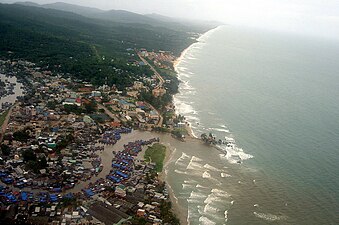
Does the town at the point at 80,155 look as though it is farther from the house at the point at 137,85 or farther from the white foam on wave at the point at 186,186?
the white foam on wave at the point at 186,186

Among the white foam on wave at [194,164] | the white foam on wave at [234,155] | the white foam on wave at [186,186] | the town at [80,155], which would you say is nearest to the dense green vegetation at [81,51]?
the town at [80,155]

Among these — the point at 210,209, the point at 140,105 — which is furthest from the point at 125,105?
the point at 210,209

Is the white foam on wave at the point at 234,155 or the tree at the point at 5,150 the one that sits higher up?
the tree at the point at 5,150

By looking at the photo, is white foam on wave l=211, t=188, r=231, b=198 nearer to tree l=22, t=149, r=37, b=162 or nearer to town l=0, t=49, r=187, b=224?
town l=0, t=49, r=187, b=224

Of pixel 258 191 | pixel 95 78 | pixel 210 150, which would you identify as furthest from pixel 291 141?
pixel 95 78

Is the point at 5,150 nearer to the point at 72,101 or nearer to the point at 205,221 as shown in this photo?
the point at 72,101

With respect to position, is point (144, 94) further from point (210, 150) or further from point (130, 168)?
point (130, 168)

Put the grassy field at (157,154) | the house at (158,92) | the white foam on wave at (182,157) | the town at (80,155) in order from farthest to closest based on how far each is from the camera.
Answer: the house at (158,92)
the white foam on wave at (182,157)
the grassy field at (157,154)
the town at (80,155)

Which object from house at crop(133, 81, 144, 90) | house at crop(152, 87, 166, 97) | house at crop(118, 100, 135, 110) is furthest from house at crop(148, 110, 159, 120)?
house at crop(133, 81, 144, 90)

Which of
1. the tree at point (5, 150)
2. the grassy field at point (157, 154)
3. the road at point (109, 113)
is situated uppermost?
the tree at point (5, 150)
